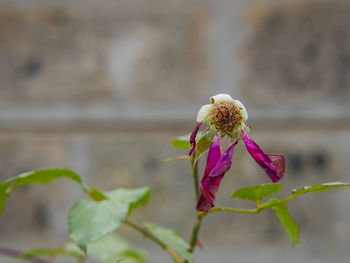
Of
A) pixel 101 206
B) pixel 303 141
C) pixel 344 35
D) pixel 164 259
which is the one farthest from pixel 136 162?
pixel 101 206

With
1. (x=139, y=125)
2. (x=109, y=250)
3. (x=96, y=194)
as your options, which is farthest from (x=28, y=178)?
(x=139, y=125)

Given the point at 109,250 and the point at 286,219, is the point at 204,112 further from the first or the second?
the point at 109,250

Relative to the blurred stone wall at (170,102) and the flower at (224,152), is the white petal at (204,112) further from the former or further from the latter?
the blurred stone wall at (170,102)

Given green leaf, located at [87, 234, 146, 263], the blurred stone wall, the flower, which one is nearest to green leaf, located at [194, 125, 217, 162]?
the flower

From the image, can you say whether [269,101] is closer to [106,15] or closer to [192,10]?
[192,10]

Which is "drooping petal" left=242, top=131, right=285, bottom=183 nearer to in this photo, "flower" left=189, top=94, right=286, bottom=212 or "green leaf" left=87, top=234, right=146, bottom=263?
"flower" left=189, top=94, right=286, bottom=212

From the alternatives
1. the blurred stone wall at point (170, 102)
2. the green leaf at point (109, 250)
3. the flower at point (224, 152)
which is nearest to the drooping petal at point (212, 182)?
the flower at point (224, 152)
